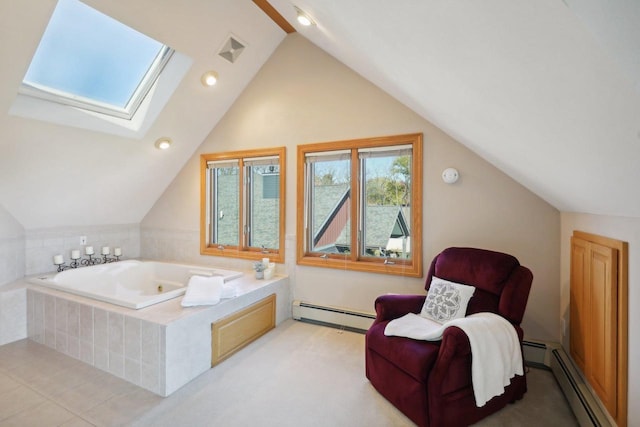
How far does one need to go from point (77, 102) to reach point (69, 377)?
235 centimetres

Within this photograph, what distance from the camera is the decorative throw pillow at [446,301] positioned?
87.6 inches

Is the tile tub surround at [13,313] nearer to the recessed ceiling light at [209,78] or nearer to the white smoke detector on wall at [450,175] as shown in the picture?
the recessed ceiling light at [209,78]

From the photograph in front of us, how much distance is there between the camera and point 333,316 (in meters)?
3.27

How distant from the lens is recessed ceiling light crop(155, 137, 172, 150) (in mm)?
3629

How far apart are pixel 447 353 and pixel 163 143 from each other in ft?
12.0

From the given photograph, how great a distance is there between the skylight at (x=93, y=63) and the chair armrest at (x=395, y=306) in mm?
3081

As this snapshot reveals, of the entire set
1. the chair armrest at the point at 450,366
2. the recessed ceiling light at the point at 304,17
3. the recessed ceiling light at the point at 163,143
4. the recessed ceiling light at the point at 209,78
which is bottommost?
the chair armrest at the point at 450,366

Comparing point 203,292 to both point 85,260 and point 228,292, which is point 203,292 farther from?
point 85,260

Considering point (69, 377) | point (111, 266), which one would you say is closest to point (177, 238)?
point (111, 266)

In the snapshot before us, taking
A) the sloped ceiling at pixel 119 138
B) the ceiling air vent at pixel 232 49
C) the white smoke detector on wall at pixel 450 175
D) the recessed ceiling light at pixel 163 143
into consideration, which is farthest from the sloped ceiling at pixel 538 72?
the recessed ceiling light at pixel 163 143

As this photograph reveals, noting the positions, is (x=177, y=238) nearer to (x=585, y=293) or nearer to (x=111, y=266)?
(x=111, y=266)

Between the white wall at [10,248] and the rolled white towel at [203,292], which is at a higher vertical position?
the white wall at [10,248]

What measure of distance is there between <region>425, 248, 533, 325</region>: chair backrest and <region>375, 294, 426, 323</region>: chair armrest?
0.22 meters

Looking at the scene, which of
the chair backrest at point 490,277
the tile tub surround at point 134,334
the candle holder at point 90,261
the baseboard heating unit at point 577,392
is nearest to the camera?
the baseboard heating unit at point 577,392
